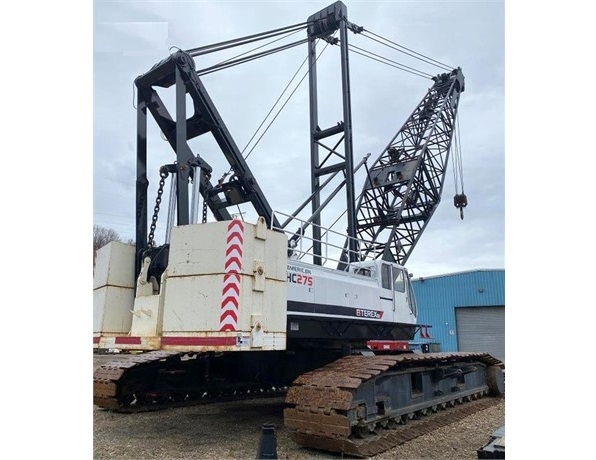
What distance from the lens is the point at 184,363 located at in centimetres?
980

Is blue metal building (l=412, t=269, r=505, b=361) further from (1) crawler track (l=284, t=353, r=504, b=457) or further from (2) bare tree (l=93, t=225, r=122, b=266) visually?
(2) bare tree (l=93, t=225, r=122, b=266)

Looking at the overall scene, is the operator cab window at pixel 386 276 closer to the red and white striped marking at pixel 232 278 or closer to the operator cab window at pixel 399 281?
the operator cab window at pixel 399 281

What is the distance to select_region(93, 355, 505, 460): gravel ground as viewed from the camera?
244 inches

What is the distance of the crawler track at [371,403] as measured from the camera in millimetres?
6082

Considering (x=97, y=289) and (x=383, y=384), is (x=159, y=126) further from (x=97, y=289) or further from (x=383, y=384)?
(x=383, y=384)

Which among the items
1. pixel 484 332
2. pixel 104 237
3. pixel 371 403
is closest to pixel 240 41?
pixel 104 237

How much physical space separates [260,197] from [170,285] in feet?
8.92

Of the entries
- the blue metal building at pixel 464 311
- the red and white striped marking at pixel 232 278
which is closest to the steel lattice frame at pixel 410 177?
the blue metal building at pixel 464 311

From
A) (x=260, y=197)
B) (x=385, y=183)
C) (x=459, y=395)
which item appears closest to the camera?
(x=260, y=197)

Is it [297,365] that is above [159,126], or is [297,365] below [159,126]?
below

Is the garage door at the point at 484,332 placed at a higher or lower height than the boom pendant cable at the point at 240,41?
lower

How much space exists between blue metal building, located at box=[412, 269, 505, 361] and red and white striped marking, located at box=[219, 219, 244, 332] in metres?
→ 4.31

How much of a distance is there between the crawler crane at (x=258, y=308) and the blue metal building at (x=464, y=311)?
34.9 inches
